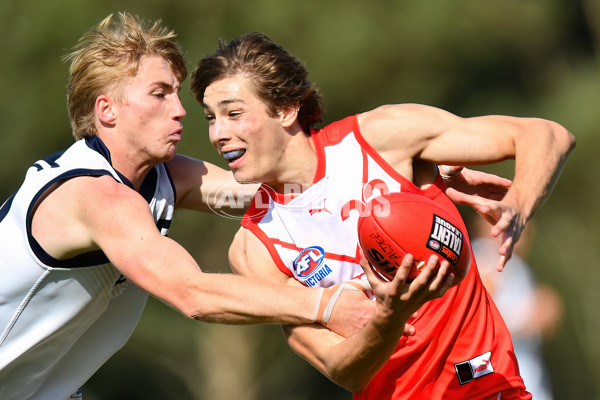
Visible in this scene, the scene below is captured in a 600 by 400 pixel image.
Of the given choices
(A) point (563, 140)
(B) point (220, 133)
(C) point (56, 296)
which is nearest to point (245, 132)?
(B) point (220, 133)

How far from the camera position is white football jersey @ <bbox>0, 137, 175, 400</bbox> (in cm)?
416

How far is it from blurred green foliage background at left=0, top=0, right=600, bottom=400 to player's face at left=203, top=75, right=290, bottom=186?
665cm

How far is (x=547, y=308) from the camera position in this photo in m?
6.22

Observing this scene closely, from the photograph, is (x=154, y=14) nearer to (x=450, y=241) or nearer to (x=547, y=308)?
(x=547, y=308)

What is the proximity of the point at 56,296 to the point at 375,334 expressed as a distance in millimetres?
1662

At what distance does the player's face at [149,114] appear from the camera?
174 inches

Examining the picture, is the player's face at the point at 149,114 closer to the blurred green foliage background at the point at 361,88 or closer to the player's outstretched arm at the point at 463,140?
the player's outstretched arm at the point at 463,140

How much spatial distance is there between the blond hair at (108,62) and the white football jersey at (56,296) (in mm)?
229

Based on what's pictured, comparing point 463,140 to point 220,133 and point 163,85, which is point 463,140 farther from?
point 163,85

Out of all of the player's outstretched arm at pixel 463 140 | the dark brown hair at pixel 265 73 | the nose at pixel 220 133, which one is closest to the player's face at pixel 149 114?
the dark brown hair at pixel 265 73

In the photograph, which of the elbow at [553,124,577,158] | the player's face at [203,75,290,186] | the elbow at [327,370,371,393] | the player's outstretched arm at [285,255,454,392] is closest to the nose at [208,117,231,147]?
the player's face at [203,75,290,186]

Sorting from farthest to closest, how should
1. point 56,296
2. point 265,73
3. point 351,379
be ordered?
1. point 265,73
2. point 56,296
3. point 351,379

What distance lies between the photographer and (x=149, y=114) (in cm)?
448

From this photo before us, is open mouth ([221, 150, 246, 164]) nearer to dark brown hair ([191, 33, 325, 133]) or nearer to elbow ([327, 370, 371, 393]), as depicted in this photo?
dark brown hair ([191, 33, 325, 133])
